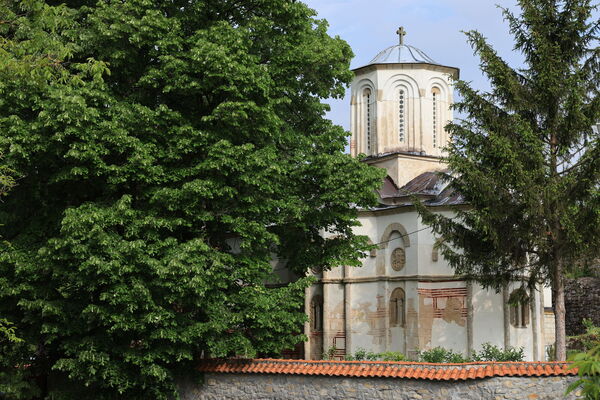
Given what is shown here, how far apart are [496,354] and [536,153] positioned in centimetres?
601

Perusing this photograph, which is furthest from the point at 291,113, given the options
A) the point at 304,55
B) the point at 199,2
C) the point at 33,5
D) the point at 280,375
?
the point at 33,5

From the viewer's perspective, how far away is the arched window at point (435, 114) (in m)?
25.7

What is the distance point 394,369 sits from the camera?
1359cm

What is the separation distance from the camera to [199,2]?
53.6ft

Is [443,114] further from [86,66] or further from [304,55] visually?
[86,66]

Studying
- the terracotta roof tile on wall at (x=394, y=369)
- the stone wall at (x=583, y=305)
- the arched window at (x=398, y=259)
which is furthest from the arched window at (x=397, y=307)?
the stone wall at (x=583, y=305)

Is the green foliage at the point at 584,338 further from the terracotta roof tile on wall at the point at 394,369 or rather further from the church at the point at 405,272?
the terracotta roof tile on wall at the point at 394,369

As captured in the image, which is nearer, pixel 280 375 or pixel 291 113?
pixel 280 375

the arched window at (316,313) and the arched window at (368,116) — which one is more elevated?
the arched window at (368,116)

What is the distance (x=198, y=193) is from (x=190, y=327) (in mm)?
2369

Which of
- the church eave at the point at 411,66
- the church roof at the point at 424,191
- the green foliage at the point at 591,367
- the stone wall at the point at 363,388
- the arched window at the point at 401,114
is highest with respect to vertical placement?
the church eave at the point at 411,66

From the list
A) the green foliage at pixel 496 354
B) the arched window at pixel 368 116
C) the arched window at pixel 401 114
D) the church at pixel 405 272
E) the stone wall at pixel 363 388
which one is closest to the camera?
the stone wall at pixel 363 388

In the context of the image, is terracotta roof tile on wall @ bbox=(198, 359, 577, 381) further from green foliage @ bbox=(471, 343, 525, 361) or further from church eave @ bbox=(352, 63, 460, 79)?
church eave @ bbox=(352, 63, 460, 79)

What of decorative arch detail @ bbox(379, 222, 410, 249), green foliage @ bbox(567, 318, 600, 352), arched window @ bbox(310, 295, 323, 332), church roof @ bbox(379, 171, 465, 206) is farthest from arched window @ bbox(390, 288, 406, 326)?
green foliage @ bbox(567, 318, 600, 352)
